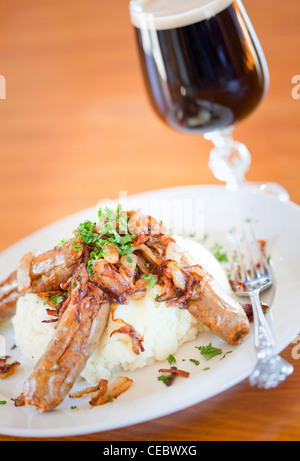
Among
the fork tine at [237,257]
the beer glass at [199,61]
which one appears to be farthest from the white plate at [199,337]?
the beer glass at [199,61]

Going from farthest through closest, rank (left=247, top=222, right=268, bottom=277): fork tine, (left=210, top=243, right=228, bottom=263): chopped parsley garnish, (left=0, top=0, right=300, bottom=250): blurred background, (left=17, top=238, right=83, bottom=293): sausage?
(left=0, top=0, right=300, bottom=250): blurred background < (left=210, top=243, right=228, bottom=263): chopped parsley garnish < (left=247, top=222, right=268, bottom=277): fork tine < (left=17, top=238, right=83, bottom=293): sausage

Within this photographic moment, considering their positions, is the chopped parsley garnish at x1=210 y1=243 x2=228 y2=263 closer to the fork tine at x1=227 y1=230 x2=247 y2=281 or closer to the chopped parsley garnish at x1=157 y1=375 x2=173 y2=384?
the fork tine at x1=227 y1=230 x2=247 y2=281

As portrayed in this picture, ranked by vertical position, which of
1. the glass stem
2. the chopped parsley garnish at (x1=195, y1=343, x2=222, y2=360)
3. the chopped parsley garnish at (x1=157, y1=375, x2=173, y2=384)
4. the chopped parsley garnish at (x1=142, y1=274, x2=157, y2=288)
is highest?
the glass stem

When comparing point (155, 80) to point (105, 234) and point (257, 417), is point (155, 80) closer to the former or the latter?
point (105, 234)

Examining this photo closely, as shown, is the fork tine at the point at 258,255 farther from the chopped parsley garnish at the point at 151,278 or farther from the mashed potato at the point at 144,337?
the chopped parsley garnish at the point at 151,278

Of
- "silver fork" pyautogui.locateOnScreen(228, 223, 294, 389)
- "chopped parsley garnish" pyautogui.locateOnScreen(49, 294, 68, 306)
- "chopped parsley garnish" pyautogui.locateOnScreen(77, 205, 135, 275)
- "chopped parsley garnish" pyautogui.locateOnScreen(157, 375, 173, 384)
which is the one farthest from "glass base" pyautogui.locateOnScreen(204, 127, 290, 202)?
"chopped parsley garnish" pyautogui.locateOnScreen(157, 375, 173, 384)

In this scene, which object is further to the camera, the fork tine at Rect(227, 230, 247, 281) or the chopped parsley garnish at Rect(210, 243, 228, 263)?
the chopped parsley garnish at Rect(210, 243, 228, 263)

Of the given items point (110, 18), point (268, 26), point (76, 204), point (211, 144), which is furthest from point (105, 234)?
point (110, 18)

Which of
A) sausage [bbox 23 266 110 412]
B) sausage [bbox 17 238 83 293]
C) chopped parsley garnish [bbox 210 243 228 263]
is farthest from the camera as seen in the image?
chopped parsley garnish [bbox 210 243 228 263]
